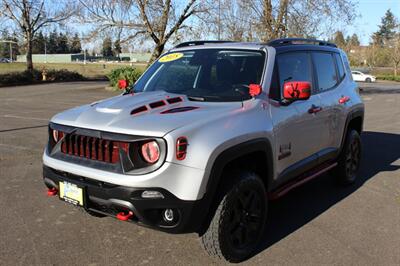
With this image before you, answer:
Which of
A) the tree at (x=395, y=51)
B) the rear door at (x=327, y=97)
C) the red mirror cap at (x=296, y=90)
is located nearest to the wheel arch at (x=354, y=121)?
the rear door at (x=327, y=97)

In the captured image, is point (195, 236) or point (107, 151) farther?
point (195, 236)

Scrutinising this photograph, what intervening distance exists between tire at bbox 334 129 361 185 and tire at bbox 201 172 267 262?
2.32 metres

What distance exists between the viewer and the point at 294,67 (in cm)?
476

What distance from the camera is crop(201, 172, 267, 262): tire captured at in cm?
350

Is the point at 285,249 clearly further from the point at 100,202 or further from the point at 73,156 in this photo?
the point at 73,156

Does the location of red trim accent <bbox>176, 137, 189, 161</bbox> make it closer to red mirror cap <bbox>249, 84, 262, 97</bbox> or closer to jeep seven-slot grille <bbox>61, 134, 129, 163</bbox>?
jeep seven-slot grille <bbox>61, 134, 129, 163</bbox>

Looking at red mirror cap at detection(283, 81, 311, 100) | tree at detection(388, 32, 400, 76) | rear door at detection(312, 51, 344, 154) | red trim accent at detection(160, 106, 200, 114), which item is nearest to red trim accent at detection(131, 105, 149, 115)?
red trim accent at detection(160, 106, 200, 114)

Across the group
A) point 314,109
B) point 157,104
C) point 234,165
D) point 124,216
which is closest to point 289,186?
point 314,109

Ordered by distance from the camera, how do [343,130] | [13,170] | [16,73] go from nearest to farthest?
[343,130] → [13,170] → [16,73]

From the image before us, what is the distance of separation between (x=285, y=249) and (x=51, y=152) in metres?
2.32

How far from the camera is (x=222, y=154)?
11.0 feet

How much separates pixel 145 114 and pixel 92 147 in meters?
0.50

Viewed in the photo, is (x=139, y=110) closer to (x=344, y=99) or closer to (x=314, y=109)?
(x=314, y=109)

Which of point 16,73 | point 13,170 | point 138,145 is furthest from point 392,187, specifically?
point 16,73
